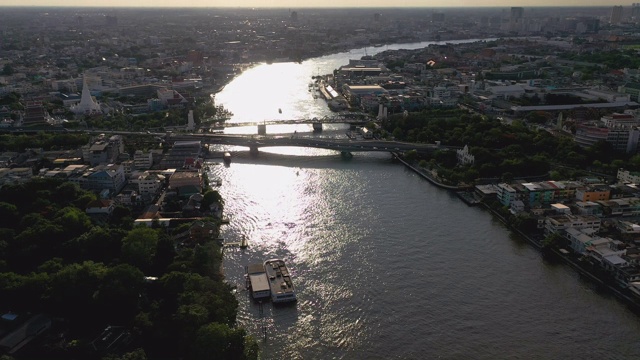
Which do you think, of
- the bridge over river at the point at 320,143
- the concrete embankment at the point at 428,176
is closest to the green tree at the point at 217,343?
the concrete embankment at the point at 428,176

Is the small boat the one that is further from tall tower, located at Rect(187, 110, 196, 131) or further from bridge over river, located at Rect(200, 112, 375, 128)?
tall tower, located at Rect(187, 110, 196, 131)

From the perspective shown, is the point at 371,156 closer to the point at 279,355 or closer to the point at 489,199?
the point at 489,199

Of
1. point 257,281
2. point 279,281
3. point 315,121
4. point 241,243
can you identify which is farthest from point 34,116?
point 279,281

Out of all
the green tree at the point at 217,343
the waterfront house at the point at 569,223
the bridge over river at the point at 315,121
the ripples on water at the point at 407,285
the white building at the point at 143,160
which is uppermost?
the bridge over river at the point at 315,121

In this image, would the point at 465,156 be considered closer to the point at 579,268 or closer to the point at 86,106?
the point at 579,268

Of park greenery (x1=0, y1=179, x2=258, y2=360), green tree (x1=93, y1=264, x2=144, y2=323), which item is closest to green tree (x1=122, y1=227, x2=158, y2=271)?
park greenery (x1=0, y1=179, x2=258, y2=360)

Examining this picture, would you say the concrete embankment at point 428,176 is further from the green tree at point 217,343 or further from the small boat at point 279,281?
the green tree at point 217,343
